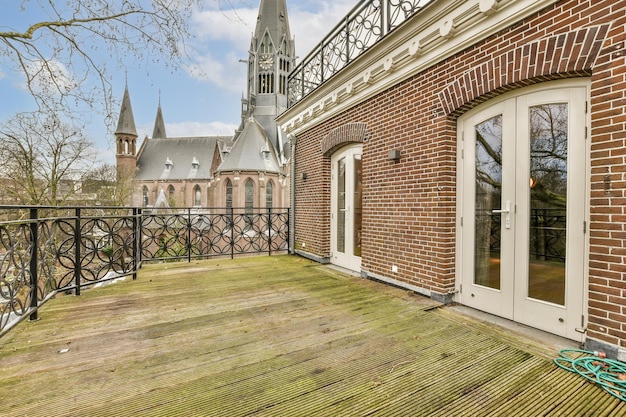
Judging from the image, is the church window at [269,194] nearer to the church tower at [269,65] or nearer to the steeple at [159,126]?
the church tower at [269,65]

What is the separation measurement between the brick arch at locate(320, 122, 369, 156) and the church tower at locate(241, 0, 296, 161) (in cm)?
2459

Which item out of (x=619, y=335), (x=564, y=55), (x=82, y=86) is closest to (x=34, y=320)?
(x=82, y=86)

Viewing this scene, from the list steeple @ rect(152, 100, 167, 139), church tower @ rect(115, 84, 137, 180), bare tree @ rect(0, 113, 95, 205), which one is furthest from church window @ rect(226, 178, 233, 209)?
steeple @ rect(152, 100, 167, 139)

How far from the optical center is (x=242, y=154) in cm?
2588

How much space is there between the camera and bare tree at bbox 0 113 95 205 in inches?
375

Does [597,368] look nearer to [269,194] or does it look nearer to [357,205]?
[357,205]

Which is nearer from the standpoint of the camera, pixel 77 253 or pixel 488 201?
pixel 488 201

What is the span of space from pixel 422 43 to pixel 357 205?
95.4 inches

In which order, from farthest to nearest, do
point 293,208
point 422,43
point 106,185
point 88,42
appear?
point 106,185 → point 293,208 → point 88,42 → point 422,43

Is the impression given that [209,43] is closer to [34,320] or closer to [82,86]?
[82,86]

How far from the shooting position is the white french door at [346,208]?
483 cm

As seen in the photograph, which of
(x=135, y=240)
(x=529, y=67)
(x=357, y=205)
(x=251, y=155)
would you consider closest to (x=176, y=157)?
(x=251, y=155)

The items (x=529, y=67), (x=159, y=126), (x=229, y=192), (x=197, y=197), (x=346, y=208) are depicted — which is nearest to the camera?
(x=529, y=67)

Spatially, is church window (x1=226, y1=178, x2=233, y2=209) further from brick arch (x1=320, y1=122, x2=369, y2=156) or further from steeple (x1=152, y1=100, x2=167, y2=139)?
steeple (x1=152, y1=100, x2=167, y2=139)
